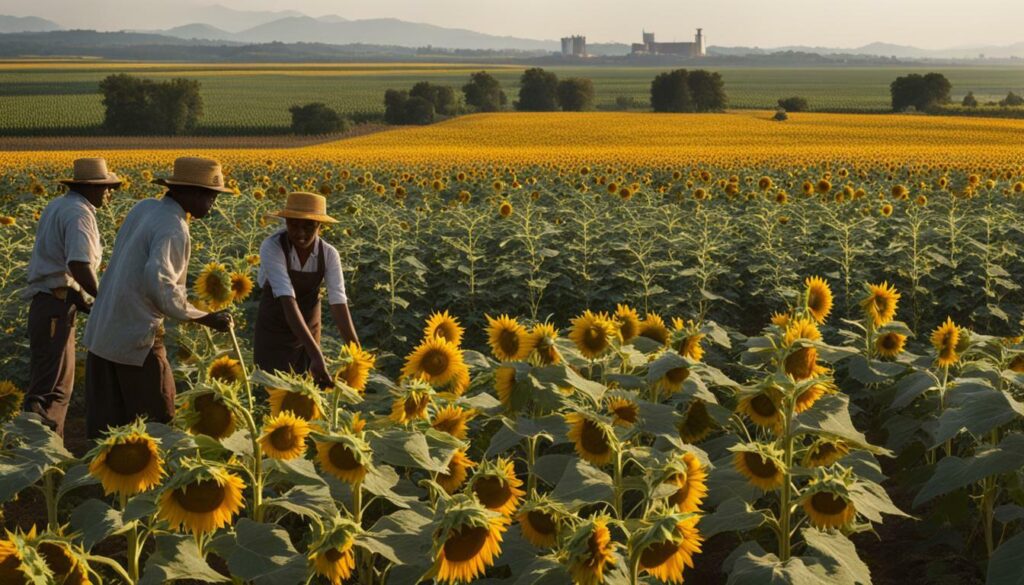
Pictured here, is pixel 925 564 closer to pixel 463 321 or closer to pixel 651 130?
pixel 463 321

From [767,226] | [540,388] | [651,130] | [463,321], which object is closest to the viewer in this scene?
[540,388]

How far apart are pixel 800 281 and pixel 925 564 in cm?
609

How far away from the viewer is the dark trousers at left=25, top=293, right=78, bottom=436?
6.46 m

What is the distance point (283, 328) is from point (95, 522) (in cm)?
290

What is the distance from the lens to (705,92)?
229 feet

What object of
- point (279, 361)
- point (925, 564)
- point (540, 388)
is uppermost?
point (540, 388)

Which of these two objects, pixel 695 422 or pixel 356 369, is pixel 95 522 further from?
pixel 695 422

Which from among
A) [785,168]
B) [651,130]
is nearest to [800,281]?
[785,168]

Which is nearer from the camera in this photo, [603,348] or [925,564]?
[603,348]

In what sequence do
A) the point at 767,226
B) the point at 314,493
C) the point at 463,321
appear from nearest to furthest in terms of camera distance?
the point at 314,493
the point at 463,321
the point at 767,226

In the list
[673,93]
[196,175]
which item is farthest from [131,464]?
[673,93]

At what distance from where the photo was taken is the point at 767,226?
12.0 metres

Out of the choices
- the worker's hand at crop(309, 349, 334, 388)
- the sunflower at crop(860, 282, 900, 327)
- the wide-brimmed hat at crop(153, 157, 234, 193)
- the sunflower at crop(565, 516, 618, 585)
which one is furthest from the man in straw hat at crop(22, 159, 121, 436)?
the sunflower at crop(565, 516, 618, 585)

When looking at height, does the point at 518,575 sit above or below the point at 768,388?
below
